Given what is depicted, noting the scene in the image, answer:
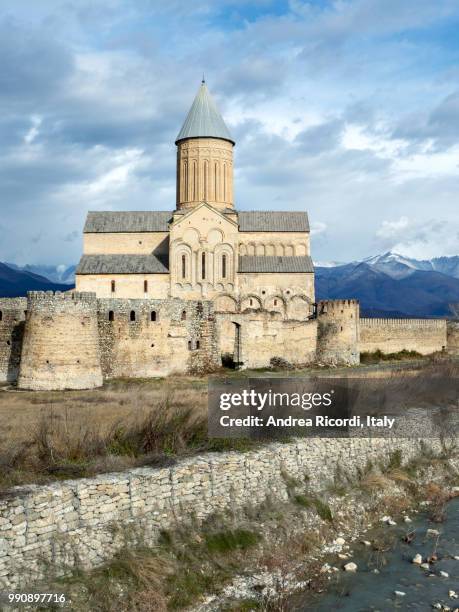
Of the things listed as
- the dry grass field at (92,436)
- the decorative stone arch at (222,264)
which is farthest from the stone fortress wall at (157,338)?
the decorative stone arch at (222,264)

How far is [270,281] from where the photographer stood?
33.7 meters

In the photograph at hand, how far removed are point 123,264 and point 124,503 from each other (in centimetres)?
2464

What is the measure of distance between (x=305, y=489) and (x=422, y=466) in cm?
376

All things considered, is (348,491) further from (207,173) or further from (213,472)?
(207,173)

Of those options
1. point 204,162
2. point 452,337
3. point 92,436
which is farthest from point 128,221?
point 92,436

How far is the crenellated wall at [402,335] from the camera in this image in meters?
31.6

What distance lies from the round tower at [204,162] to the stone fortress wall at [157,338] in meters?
9.47

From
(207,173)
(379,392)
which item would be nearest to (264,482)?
(379,392)

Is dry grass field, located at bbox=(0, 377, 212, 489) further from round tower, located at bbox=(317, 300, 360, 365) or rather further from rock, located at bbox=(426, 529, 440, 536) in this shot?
round tower, located at bbox=(317, 300, 360, 365)

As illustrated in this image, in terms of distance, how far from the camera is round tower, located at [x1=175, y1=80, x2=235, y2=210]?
35344 millimetres

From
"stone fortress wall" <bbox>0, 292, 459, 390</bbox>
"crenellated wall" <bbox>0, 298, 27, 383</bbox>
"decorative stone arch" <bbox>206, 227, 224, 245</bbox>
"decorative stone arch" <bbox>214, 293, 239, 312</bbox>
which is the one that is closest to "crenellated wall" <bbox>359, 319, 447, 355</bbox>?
"stone fortress wall" <bbox>0, 292, 459, 390</bbox>

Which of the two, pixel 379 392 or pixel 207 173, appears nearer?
pixel 379 392

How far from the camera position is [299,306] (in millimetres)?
33438

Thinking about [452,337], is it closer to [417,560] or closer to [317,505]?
[317,505]
